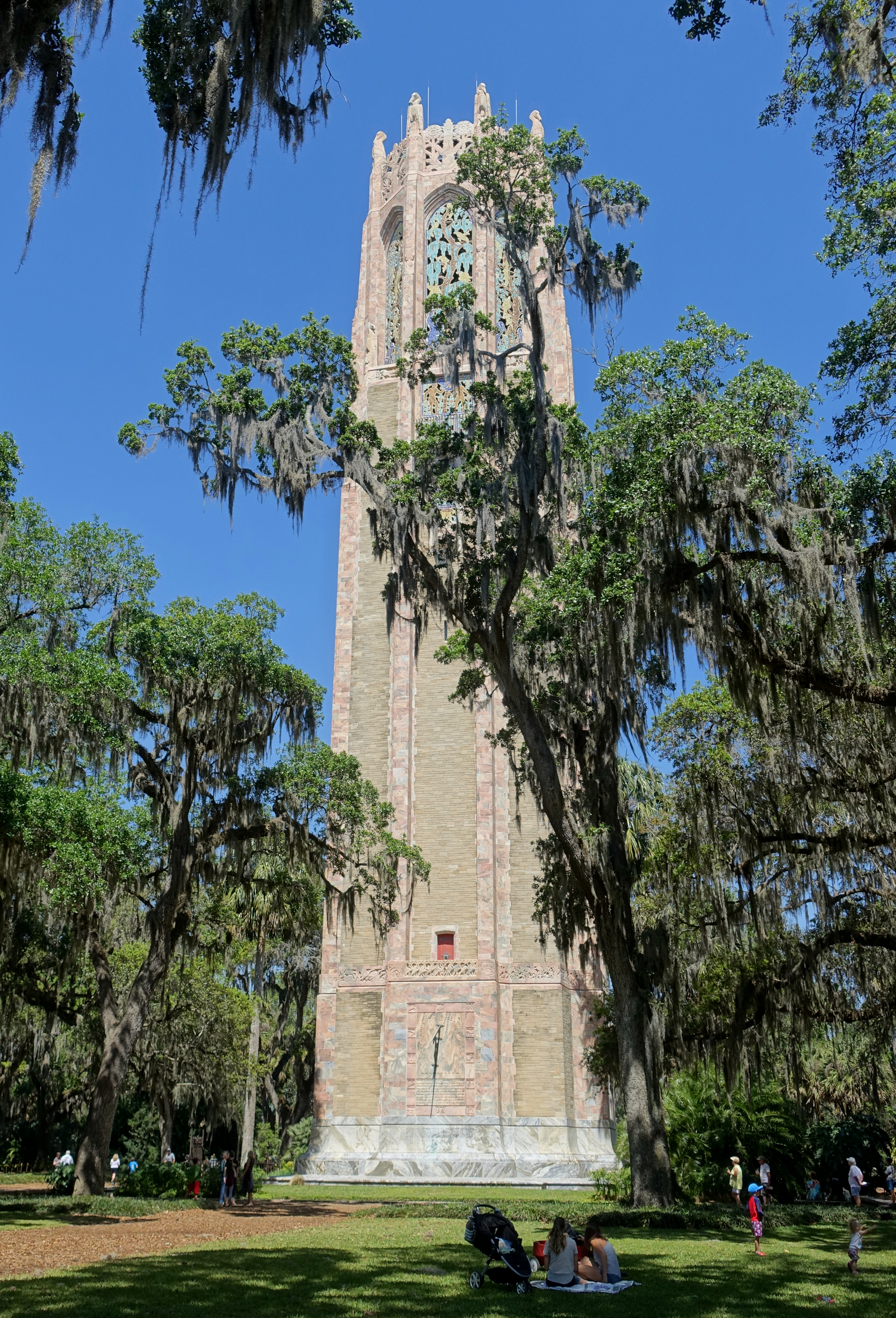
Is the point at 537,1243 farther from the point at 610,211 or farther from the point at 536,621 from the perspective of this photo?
the point at 610,211

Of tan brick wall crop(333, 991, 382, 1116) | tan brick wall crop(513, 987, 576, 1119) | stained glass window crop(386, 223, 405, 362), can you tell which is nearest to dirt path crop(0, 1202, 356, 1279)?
tan brick wall crop(333, 991, 382, 1116)

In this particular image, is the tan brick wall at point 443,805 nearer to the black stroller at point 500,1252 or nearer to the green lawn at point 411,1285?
the green lawn at point 411,1285

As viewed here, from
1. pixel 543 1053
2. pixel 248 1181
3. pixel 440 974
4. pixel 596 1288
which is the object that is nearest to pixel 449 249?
pixel 440 974

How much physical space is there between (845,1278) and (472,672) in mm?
11639

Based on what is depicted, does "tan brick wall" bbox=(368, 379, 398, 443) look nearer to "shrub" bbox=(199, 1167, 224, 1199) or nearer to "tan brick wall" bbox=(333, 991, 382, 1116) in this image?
"tan brick wall" bbox=(333, 991, 382, 1116)

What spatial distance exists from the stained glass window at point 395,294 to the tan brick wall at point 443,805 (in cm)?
1256

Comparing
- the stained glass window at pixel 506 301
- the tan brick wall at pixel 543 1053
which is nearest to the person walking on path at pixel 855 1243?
the tan brick wall at pixel 543 1053

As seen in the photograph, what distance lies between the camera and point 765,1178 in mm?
22375

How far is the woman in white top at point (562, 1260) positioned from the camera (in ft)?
33.2

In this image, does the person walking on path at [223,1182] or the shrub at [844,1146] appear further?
the shrub at [844,1146]

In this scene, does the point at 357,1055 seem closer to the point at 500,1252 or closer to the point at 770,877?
the point at 770,877

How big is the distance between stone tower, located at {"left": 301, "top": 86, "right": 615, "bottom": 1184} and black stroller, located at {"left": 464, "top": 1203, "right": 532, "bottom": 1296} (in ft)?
52.6

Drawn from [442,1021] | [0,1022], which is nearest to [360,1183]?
[442,1021]

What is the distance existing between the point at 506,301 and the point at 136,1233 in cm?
3496
